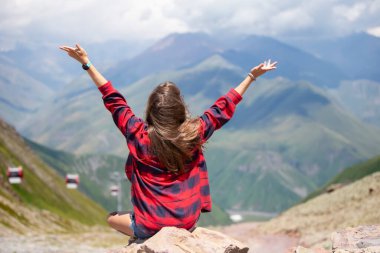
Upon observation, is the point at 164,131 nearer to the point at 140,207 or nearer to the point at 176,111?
the point at 176,111

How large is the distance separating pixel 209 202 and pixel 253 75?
3298mm

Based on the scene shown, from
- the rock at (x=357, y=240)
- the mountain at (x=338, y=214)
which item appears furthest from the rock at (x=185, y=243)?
the mountain at (x=338, y=214)

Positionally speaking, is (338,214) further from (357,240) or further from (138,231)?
(138,231)

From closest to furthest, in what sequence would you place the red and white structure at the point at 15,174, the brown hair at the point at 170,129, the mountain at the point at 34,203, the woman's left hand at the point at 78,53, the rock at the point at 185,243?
the rock at the point at 185,243, the brown hair at the point at 170,129, the woman's left hand at the point at 78,53, the red and white structure at the point at 15,174, the mountain at the point at 34,203

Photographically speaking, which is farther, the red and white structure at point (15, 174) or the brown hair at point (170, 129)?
the red and white structure at point (15, 174)

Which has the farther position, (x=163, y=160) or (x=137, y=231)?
(x=137, y=231)

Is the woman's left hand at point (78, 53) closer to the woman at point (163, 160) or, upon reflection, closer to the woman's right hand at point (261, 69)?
the woman at point (163, 160)

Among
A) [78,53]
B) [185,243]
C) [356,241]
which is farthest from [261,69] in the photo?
[185,243]

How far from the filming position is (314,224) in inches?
2504

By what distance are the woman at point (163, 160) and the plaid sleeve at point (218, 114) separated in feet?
0.07

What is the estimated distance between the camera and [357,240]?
12617 millimetres

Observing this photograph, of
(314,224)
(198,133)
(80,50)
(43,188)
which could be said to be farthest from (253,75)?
(43,188)

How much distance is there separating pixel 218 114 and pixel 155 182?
2.07m

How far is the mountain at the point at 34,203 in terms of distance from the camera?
295 ft
